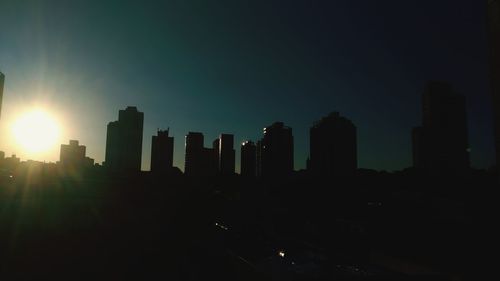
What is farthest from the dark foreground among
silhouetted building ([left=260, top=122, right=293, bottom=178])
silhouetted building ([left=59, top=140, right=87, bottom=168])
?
silhouetted building ([left=59, top=140, right=87, bottom=168])

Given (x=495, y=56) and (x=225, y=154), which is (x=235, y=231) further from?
(x=225, y=154)

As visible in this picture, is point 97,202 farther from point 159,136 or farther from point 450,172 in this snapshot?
point 159,136

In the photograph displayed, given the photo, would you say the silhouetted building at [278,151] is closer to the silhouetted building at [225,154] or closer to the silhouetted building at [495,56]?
the silhouetted building at [225,154]

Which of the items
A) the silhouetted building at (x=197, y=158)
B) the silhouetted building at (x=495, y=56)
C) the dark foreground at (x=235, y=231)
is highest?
the silhouetted building at (x=197, y=158)

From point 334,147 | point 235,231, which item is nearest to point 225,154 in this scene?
point 334,147

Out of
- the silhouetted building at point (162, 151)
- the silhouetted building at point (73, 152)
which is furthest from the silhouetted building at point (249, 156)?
the silhouetted building at point (73, 152)

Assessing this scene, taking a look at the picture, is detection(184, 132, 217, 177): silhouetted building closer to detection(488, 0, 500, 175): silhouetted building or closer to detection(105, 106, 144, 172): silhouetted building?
detection(105, 106, 144, 172): silhouetted building

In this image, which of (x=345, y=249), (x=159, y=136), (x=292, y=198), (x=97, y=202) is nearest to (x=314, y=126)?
(x=159, y=136)
